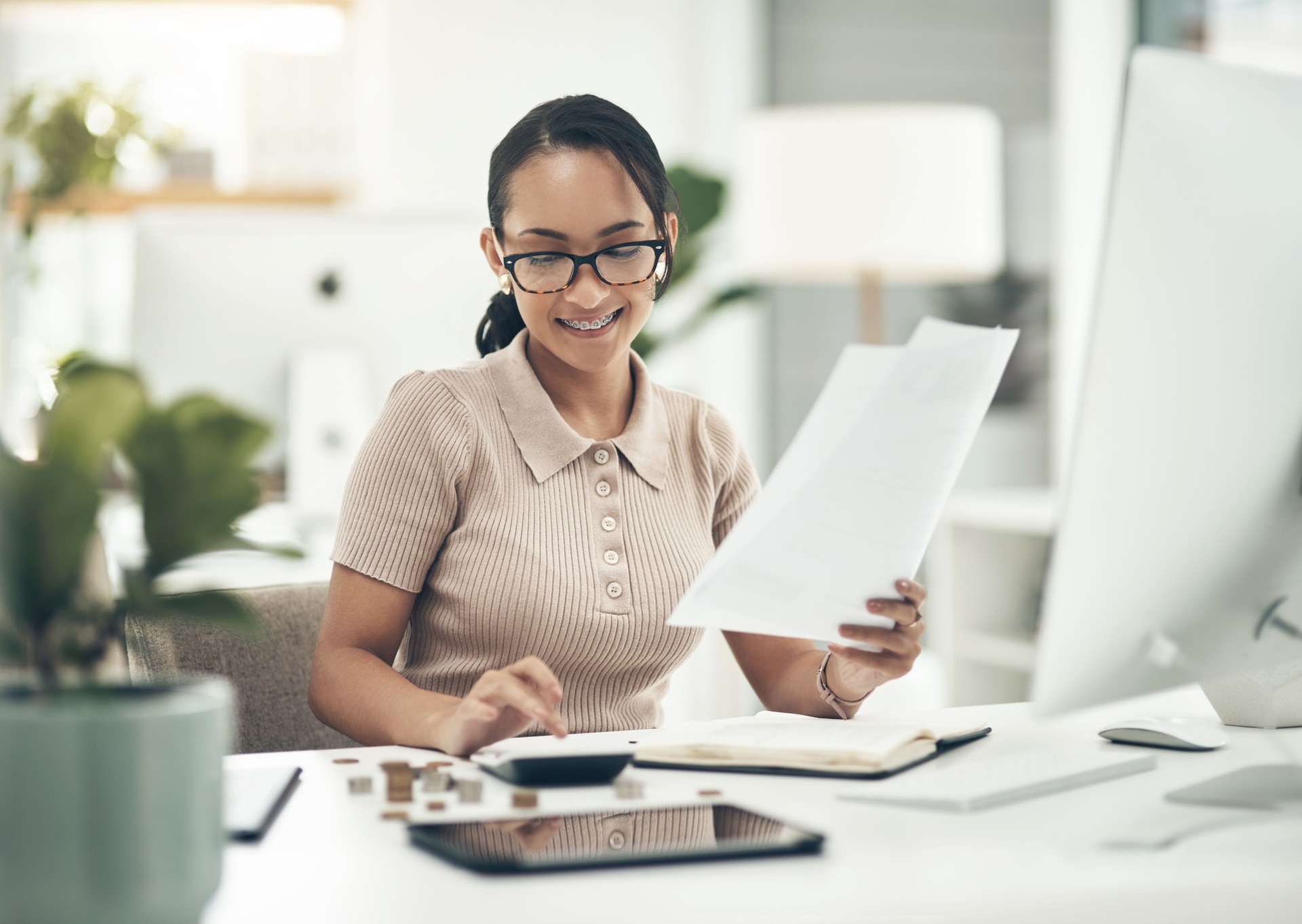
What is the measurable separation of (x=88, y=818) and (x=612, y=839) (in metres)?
0.26

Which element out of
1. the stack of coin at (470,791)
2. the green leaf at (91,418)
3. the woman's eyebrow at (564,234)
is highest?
the woman's eyebrow at (564,234)

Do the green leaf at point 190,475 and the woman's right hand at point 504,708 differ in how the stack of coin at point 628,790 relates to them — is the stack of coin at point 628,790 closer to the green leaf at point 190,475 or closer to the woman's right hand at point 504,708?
the woman's right hand at point 504,708

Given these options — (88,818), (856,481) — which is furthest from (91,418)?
(856,481)

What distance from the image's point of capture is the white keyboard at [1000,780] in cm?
79

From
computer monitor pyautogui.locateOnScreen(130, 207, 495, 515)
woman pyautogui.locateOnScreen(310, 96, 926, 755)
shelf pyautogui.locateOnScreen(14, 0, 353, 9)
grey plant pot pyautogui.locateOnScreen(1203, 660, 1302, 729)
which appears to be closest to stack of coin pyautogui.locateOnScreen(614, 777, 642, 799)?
woman pyautogui.locateOnScreen(310, 96, 926, 755)

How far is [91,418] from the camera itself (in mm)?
587

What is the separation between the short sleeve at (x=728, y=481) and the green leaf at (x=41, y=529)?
89cm

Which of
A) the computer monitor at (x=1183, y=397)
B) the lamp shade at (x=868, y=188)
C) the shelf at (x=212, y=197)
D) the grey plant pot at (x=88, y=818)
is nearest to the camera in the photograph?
the grey plant pot at (x=88, y=818)

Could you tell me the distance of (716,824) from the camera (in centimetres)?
73

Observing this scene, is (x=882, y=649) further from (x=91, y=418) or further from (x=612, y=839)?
(x=91, y=418)

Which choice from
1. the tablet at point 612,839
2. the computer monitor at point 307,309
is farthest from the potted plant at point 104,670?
the computer monitor at point 307,309

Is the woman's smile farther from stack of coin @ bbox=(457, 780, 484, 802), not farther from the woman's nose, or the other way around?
stack of coin @ bbox=(457, 780, 484, 802)

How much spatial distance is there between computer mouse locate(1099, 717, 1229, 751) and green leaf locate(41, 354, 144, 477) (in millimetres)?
727

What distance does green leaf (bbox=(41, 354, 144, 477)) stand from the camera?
58cm
